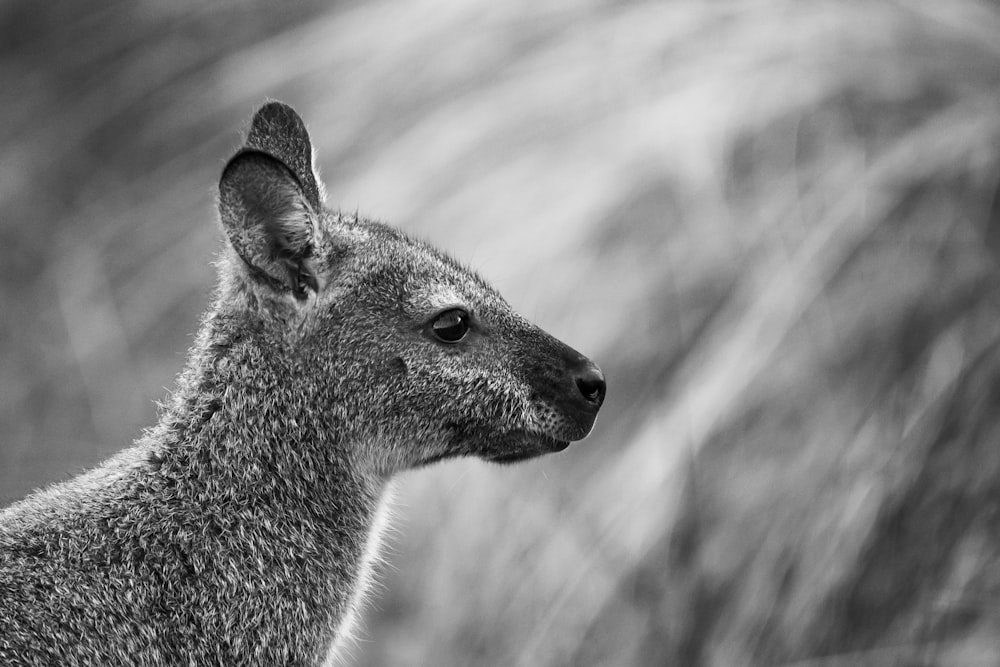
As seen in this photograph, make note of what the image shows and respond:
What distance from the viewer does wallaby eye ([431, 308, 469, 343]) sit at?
3.83 m

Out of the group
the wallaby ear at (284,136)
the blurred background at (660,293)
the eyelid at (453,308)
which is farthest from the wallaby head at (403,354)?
the blurred background at (660,293)

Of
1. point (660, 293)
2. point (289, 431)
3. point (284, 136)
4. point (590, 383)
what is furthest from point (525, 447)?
point (660, 293)

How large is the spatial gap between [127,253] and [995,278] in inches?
173

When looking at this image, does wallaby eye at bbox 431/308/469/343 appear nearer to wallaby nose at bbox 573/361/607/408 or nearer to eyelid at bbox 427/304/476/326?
eyelid at bbox 427/304/476/326

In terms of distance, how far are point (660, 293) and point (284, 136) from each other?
6.88ft

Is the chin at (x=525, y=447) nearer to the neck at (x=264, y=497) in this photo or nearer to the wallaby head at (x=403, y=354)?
the wallaby head at (x=403, y=354)

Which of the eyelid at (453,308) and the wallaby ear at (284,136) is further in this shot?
the wallaby ear at (284,136)

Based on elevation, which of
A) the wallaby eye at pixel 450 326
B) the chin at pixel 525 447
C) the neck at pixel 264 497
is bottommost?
the neck at pixel 264 497

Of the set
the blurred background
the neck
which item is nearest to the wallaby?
the neck

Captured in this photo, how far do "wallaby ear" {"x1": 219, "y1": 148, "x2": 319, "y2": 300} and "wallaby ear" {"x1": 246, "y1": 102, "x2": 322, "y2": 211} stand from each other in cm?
36

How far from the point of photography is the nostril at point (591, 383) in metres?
3.80

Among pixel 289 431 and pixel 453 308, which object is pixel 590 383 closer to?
pixel 453 308

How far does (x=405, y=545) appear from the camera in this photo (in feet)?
18.7

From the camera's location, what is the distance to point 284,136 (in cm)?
413
